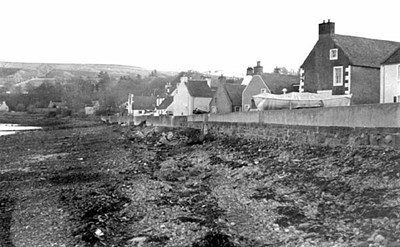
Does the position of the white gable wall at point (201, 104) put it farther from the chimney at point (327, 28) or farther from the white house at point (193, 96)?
the chimney at point (327, 28)

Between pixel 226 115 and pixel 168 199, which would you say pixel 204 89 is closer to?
pixel 226 115

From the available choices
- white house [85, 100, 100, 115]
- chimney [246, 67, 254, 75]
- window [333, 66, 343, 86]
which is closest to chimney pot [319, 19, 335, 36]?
window [333, 66, 343, 86]

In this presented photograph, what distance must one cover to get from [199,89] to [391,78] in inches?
1229

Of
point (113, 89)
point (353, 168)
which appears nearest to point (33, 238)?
point (353, 168)

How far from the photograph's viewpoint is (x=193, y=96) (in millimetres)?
53062

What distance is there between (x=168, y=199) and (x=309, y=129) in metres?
6.43

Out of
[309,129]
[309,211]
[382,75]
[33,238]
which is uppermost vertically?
[382,75]

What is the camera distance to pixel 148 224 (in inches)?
384

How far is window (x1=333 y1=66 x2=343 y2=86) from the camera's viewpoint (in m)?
29.2

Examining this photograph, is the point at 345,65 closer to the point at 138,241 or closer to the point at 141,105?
the point at 138,241

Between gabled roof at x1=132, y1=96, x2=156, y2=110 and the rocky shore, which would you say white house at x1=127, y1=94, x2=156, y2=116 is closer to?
gabled roof at x1=132, y1=96, x2=156, y2=110

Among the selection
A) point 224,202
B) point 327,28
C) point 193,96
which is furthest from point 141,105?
point 224,202

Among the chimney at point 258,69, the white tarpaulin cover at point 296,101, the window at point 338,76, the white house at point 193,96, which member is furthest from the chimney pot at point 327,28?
the white house at point 193,96

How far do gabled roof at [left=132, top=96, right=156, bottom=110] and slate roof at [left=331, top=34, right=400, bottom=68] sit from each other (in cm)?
6070
